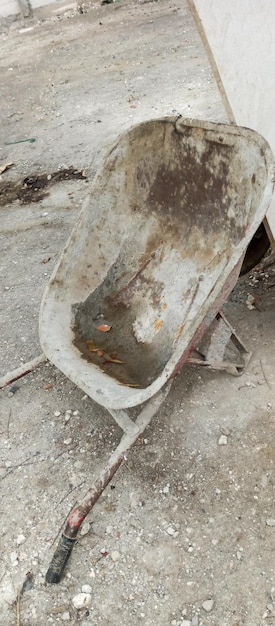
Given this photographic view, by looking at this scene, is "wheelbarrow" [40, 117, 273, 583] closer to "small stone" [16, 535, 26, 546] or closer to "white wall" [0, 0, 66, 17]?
"small stone" [16, 535, 26, 546]

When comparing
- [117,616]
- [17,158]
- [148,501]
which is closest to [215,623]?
[117,616]

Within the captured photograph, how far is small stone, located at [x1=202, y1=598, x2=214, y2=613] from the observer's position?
231 centimetres

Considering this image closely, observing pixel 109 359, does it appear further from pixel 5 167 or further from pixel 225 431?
pixel 5 167

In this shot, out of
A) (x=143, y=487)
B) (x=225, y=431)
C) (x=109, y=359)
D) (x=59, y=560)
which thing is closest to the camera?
(x=59, y=560)

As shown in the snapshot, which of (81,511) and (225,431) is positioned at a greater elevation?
(81,511)

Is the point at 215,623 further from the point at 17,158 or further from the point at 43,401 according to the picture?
the point at 17,158

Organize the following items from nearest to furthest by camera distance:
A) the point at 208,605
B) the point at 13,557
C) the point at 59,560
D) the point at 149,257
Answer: the point at 208,605
the point at 59,560
the point at 13,557
the point at 149,257

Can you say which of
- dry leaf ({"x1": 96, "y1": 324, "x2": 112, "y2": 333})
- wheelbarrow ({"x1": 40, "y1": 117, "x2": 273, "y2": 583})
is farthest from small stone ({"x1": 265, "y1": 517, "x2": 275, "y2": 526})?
dry leaf ({"x1": 96, "y1": 324, "x2": 112, "y2": 333})

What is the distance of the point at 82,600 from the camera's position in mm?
2402

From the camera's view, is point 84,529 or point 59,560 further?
point 84,529

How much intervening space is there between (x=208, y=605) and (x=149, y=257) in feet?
5.92

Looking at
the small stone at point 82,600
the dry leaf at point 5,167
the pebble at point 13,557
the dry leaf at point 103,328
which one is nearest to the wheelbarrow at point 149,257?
the dry leaf at point 103,328

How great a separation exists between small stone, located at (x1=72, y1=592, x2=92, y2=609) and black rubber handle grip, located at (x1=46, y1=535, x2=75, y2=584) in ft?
0.37

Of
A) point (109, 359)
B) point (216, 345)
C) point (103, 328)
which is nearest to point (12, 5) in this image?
point (103, 328)
